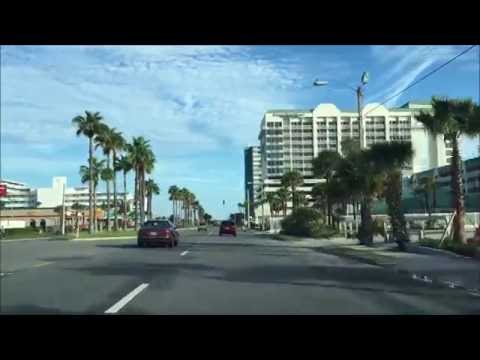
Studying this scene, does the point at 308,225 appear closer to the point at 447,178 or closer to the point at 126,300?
the point at 126,300

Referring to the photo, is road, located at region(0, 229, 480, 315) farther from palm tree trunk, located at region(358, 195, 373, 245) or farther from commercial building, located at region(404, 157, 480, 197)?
commercial building, located at region(404, 157, 480, 197)

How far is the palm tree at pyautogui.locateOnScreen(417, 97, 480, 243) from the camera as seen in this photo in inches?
1118

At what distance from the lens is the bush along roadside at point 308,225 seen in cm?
5738

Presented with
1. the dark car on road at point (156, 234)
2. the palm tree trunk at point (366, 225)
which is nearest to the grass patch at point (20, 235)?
the dark car on road at point (156, 234)

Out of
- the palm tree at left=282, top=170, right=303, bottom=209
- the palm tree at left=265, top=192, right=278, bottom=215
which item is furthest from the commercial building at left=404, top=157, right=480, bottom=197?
the palm tree at left=265, top=192, right=278, bottom=215

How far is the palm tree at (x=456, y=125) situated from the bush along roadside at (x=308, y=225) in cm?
2659

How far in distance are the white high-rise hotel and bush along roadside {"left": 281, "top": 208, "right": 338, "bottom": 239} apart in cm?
581

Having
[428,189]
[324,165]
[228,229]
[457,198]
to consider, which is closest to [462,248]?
[457,198]

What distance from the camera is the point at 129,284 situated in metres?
16.3

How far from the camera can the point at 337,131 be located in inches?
2106

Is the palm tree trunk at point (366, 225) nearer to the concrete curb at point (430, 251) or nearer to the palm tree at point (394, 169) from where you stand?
the palm tree at point (394, 169)
